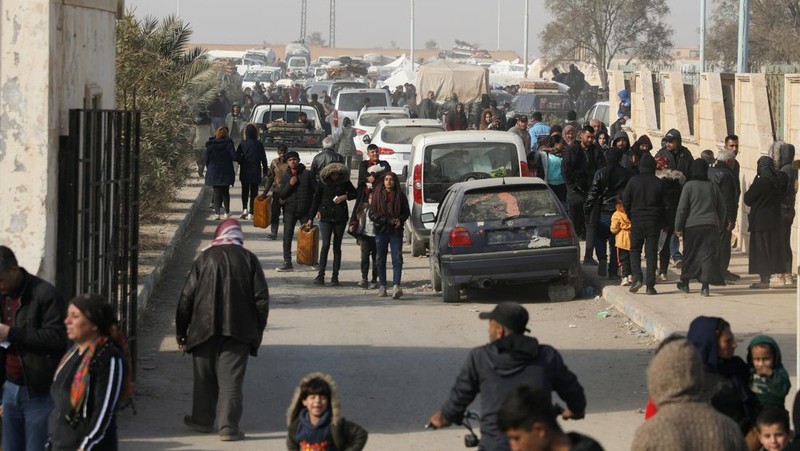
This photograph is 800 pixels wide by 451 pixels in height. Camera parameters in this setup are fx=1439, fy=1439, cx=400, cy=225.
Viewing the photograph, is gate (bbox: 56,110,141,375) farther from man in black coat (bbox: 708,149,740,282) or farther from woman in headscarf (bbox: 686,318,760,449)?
man in black coat (bbox: 708,149,740,282)

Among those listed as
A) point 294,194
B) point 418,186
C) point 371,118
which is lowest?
point 294,194

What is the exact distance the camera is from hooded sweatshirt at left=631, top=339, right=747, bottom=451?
5.58 metres

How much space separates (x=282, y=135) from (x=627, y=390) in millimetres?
19405

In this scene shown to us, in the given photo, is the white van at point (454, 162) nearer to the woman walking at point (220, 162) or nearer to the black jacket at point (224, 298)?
the woman walking at point (220, 162)

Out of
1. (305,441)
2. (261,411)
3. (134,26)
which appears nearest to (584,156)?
(134,26)

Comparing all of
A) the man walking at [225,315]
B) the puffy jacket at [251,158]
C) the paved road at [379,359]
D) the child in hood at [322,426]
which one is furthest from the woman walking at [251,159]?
the child in hood at [322,426]

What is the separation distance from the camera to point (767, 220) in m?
16.6

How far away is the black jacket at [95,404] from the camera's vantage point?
698cm

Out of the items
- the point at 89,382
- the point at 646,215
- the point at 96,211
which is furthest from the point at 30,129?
the point at 646,215

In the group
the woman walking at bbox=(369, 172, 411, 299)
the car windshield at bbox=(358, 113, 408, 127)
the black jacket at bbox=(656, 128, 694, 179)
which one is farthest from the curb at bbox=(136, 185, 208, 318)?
the car windshield at bbox=(358, 113, 408, 127)

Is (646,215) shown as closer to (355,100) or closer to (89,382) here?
(89,382)

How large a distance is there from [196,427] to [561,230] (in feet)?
22.6

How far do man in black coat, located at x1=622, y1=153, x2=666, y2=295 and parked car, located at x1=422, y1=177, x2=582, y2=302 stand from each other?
0.66 metres

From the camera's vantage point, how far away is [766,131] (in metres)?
20.0
